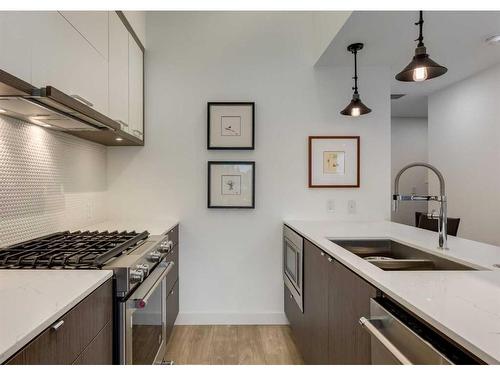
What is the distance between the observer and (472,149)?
10.7 feet

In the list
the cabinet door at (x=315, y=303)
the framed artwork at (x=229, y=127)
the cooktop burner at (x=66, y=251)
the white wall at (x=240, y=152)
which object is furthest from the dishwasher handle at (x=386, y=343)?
the framed artwork at (x=229, y=127)

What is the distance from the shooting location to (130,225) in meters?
2.35

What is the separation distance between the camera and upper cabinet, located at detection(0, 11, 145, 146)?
1106mm

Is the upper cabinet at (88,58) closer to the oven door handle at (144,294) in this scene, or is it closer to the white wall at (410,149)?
the oven door handle at (144,294)

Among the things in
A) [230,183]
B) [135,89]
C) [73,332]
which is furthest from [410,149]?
[73,332]

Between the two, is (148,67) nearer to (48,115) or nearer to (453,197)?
(48,115)

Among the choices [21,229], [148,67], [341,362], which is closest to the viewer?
[341,362]

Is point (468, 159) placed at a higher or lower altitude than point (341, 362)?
higher

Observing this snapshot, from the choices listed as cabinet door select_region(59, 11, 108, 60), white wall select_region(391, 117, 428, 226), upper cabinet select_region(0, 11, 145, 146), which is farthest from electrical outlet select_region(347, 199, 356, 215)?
white wall select_region(391, 117, 428, 226)

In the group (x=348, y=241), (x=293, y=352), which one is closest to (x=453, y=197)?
(x=348, y=241)

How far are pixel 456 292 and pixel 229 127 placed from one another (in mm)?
2089

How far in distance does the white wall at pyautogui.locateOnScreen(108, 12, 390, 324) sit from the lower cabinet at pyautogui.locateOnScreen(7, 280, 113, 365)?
1.59 meters

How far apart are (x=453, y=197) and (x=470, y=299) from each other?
3252 millimetres
